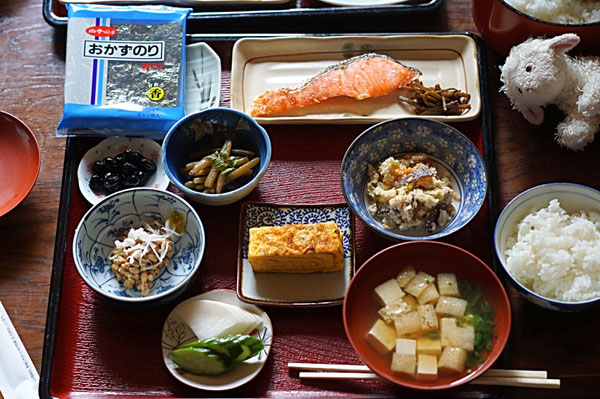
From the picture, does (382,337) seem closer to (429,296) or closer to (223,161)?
(429,296)

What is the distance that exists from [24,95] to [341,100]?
108cm

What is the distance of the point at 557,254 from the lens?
5.42ft

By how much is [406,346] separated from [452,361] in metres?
0.12

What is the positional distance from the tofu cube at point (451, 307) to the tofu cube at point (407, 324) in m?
0.06

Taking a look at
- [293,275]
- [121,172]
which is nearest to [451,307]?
[293,275]

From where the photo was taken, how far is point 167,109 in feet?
6.63

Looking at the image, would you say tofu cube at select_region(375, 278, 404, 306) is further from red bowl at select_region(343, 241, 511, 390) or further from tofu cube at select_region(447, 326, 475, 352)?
tofu cube at select_region(447, 326, 475, 352)

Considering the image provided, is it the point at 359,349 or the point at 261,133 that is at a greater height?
the point at 261,133

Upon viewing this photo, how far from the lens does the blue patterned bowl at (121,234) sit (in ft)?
5.71

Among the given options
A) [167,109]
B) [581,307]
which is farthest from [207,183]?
[581,307]

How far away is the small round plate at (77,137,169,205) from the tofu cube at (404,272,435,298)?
2.64ft

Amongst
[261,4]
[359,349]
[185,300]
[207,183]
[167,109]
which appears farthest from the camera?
[261,4]

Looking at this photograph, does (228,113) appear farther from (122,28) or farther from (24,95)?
(24,95)

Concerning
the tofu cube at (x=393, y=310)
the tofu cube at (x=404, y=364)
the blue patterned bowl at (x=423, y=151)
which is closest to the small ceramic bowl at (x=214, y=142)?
the blue patterned bowl at (x=423, y=151)
